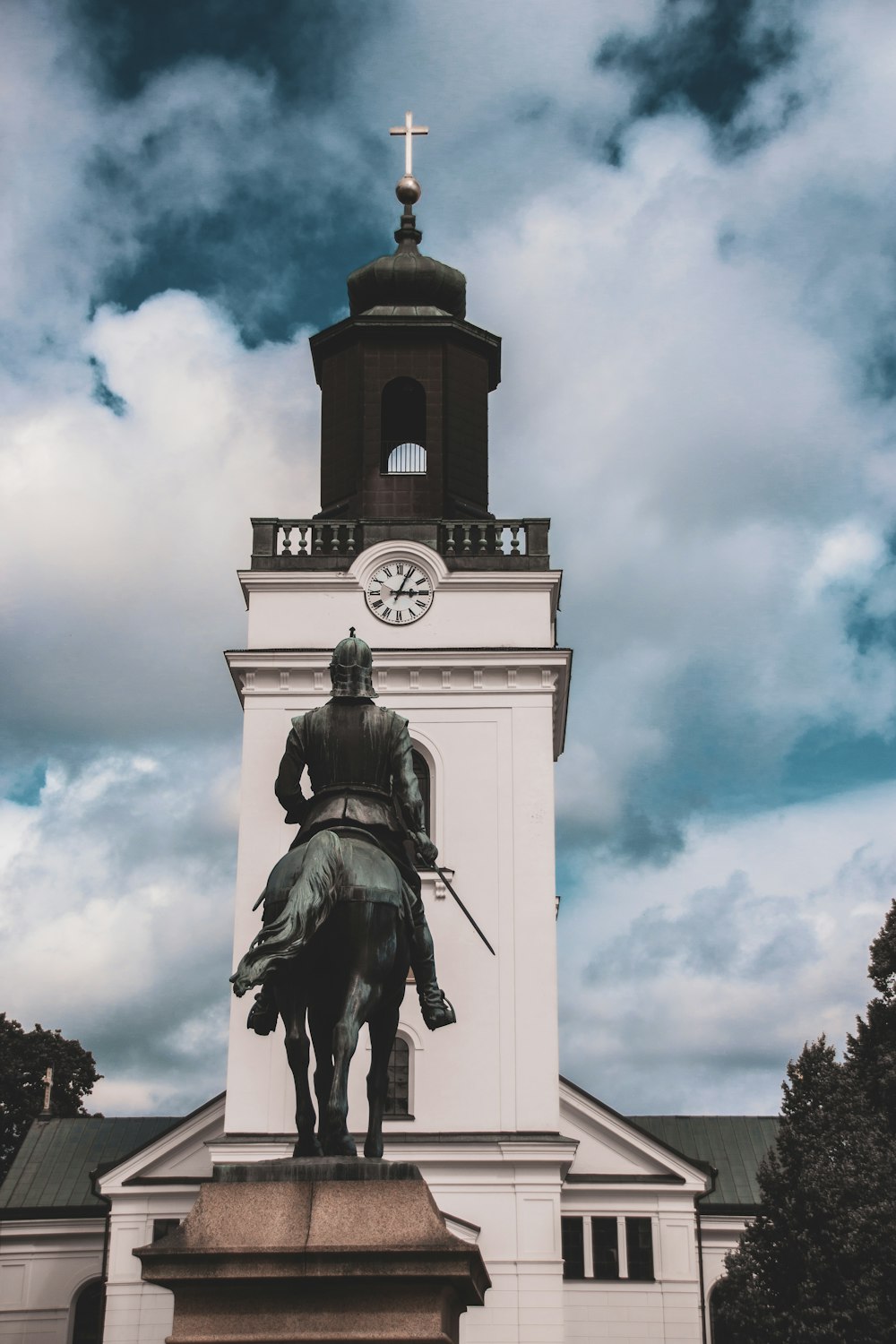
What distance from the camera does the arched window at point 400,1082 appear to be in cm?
3070

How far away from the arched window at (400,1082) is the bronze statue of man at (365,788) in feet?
64.4

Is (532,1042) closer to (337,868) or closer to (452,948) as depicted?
(452,948)

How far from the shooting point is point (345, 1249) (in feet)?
31.1

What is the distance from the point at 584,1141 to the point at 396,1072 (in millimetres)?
Answer: 5841

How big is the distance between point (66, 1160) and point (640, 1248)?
17.2 metres

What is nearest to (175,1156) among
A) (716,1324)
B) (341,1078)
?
(716,1324)

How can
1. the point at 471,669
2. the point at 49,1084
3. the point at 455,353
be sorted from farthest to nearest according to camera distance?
the point at 49,1084 < the point at 455,353 < the point at 471,669

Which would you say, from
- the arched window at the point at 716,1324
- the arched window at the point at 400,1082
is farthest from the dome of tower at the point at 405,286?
the arched window at the point at 716,1324

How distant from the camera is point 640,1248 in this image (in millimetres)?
34219

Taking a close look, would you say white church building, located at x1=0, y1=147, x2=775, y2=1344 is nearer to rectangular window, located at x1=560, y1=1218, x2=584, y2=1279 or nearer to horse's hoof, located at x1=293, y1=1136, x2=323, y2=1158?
rectangular window, located at x1=560, y1=1218, x2=584, y2=1279

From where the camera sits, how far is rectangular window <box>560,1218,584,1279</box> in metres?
34.0

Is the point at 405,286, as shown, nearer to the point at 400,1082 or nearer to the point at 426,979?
the point at 400,1082

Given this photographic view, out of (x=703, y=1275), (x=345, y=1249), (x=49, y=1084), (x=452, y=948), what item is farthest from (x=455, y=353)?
(x=345, y=1249)

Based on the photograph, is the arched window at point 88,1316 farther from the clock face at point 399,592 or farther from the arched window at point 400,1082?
the clock face at point 399,592
